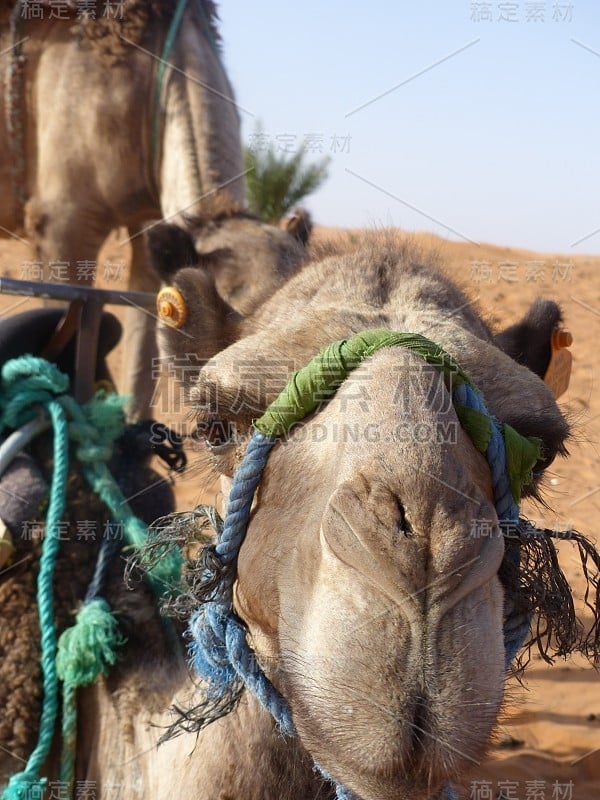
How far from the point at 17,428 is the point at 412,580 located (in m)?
2.08

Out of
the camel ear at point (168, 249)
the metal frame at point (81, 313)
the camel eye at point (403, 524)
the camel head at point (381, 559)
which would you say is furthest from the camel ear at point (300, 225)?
the camel eye at point (403, 524)

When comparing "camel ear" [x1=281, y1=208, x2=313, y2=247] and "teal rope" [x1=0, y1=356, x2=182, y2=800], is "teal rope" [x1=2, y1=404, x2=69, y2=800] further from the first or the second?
"camel ear" [x1=281, y1=208, x2=313, y2=247]

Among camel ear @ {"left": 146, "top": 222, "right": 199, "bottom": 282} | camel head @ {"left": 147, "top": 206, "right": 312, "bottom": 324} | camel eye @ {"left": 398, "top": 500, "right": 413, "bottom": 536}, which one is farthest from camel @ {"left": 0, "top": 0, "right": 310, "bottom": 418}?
camel eye @ {"left": 398, "top": 500, "right": 413, "bottom": 536}

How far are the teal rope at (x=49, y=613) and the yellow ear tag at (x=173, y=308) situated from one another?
0.71 m

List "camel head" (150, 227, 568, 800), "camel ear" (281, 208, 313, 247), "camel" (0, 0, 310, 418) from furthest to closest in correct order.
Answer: "camel" (0, 0, 310, 418), "camel ear" (281, 208, 313, 247), "camel head" (150, 227, 568, 800)

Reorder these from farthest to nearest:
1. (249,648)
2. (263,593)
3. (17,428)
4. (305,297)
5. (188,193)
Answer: (188,193)
(17,428)
(305,297)
(249,648)
(263,593)

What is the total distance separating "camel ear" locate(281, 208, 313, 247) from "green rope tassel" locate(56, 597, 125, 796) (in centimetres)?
281

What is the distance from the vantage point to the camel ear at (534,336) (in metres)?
2.76

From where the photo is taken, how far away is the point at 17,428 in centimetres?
315

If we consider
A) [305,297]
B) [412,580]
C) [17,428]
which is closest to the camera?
[412,580]

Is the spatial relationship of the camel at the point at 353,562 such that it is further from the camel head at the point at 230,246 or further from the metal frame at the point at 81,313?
the camel head at the point at 230,246

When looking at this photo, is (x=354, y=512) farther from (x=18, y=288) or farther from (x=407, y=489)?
(x=18, y=288)

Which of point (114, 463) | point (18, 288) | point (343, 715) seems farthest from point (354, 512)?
point (18, 288)

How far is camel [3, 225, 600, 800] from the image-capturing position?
150 cm
